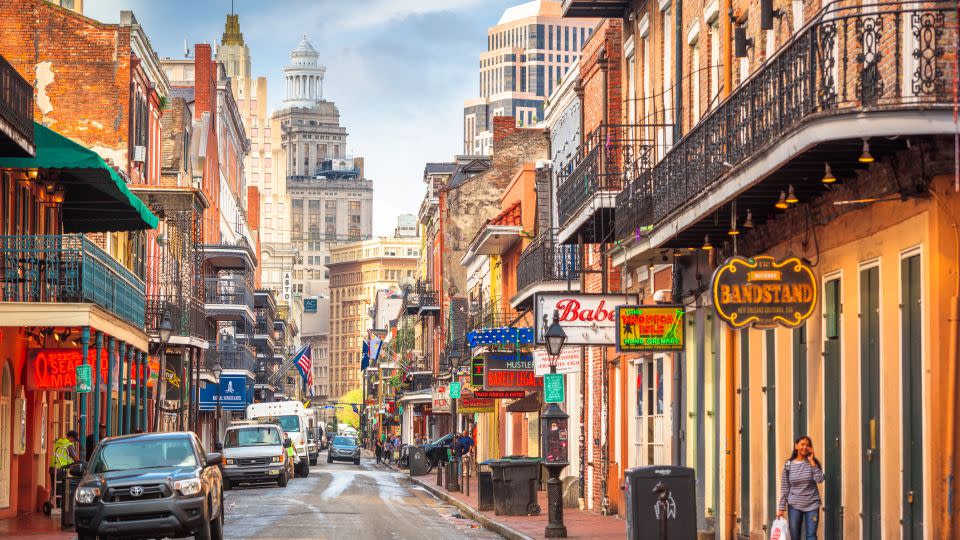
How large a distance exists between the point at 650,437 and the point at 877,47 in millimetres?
14620

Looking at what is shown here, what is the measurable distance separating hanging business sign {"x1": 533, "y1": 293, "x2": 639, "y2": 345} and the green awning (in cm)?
780

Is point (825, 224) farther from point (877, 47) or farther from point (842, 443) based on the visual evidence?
point (877, 47)

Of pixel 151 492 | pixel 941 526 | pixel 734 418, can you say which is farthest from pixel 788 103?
pixel 151 492

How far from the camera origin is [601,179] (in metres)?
25.6

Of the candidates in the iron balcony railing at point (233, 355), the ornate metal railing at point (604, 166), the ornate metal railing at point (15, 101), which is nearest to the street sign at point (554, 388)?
the ornate metal railing at point (604, 166)

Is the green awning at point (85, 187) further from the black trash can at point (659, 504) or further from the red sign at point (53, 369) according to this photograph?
the black trash can at point (659, 504)

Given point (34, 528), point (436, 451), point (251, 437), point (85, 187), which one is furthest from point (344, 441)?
point (34, 528)

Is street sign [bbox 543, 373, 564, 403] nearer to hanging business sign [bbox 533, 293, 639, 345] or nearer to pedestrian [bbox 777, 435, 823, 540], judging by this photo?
hanging business sign [bbox 533, 293, 639, 345]

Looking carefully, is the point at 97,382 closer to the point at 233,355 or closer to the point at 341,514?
the point at 341,514

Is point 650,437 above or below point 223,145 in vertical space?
below

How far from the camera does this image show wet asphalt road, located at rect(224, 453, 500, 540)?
24.7 m

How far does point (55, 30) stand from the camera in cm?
4388

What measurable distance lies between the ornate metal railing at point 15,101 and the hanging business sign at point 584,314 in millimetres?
8262

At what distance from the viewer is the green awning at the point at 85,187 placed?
2623cm
